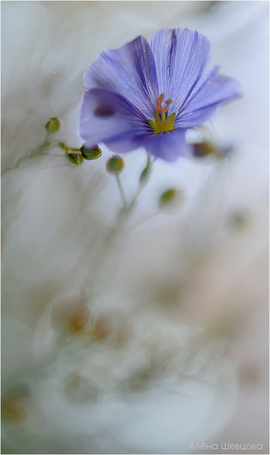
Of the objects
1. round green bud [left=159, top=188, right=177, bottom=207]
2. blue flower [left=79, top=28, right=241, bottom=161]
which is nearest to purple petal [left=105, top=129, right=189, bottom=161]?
blue flower [left=79, top=28, right=241, bottom=161]

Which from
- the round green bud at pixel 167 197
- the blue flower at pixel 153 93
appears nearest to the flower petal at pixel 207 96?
the blue flower at pixel 153 93

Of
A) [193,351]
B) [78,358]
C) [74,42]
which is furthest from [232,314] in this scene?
[74,42]

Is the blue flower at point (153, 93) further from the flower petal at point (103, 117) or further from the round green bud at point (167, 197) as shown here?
the round green bud at point (167, 197)

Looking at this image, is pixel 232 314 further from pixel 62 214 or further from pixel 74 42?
pixel 74 42

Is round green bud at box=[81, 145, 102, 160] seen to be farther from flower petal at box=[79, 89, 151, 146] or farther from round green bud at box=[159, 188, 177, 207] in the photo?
round green bud at box=[159, 188, 177, 207]

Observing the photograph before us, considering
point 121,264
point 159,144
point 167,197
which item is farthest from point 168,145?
point 121,264

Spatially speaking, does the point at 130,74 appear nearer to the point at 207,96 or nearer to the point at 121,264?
the point at 207,96
